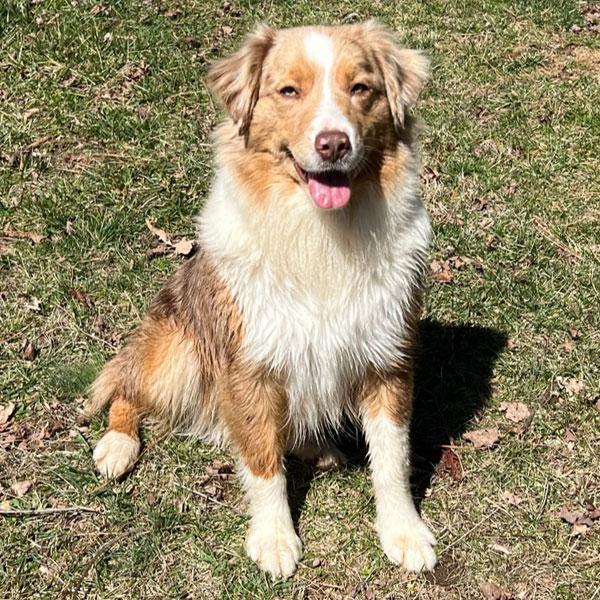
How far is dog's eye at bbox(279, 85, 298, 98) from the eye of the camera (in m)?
3.14

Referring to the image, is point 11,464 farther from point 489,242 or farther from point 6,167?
point 489,242

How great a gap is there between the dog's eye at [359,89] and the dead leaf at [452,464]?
6.88 ft

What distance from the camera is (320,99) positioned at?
10.1ft

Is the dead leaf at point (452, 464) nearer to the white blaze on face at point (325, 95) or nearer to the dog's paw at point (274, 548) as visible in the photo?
the dog's paw at point (274, 548)

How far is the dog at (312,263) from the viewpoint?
10.2 feet

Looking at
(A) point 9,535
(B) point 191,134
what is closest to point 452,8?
(B) point 191,134

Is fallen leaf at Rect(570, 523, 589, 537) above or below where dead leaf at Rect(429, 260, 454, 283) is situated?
below

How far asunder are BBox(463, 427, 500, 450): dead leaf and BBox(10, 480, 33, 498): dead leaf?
2376 millimetres

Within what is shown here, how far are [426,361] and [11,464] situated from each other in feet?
8.10

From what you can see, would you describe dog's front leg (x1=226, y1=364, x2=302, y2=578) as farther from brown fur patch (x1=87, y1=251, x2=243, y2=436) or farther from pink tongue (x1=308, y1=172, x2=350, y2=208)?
pink tongue (x1=308, y1=172, x2=350, y2=208)

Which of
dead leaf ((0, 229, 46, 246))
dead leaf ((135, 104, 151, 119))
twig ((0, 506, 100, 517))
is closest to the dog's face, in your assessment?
twig ((0, 506, 100, 517))

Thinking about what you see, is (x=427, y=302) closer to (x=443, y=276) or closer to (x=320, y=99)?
(x=443, y=276)

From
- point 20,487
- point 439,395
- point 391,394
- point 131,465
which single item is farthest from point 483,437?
point 20,487

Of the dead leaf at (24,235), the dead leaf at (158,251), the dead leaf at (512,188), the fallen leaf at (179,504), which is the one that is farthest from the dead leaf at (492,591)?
the dead leaf at (24,235)
